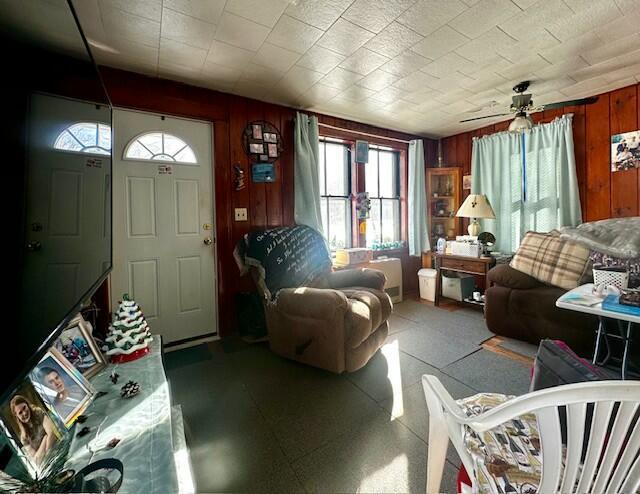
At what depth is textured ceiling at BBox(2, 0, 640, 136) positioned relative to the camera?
5.24ft

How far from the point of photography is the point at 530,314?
2.40m

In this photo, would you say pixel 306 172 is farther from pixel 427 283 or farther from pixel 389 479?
pixel 389 479

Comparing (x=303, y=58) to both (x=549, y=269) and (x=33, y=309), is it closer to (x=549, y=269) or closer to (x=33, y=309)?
(x=33, y=309)

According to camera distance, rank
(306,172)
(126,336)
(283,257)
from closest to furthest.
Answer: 1. (126,336)
2. (283,257)
3. (306,172)

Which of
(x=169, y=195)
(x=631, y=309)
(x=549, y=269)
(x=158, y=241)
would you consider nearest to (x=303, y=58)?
(x=169, y=195)

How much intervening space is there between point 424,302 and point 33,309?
150 inches

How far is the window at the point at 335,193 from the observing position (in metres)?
3.43

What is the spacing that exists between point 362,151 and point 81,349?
3270 mm

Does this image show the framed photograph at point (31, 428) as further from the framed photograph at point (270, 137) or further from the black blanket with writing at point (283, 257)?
the framed photograph at point (270, 137)

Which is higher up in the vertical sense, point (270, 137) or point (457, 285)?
point (270, 137)

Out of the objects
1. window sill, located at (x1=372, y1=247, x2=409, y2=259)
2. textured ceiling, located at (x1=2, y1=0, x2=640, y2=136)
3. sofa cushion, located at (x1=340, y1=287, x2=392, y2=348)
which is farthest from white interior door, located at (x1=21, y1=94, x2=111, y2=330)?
window sill, located at (x1=372, y1=247, x2=409, y2=259)

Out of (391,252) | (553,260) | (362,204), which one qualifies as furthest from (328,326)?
(391,252)

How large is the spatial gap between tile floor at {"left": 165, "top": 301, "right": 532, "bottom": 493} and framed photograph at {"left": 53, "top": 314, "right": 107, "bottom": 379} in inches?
24.4

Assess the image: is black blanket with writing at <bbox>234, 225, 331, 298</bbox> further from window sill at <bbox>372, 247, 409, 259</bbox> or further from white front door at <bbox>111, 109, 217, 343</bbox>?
window sill at <bbox>372, 247, 409, 259</bbox>
